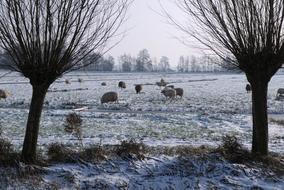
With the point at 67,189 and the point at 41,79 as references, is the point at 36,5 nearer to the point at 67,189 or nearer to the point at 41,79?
the point at 41,79

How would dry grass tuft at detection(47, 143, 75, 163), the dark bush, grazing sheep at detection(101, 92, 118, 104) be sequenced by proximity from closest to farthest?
dry grass tuft at detection(47, 143, 75, 163)
the dark bush
grazing sheep at detection(101, 92, 118, 104)

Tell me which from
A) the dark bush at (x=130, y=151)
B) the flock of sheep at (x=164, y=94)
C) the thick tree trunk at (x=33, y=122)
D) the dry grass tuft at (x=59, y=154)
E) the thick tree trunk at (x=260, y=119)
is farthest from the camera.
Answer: the flock of sheep at (x=164, y=94)

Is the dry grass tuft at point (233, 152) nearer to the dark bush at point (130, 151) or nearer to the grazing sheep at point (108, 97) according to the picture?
the dark bush at point (130, 151)

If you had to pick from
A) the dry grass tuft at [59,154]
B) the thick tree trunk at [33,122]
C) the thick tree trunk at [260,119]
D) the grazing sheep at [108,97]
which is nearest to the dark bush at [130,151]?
the dry grass tuft at [59,154]

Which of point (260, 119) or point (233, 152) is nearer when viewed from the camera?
point (233, 152)

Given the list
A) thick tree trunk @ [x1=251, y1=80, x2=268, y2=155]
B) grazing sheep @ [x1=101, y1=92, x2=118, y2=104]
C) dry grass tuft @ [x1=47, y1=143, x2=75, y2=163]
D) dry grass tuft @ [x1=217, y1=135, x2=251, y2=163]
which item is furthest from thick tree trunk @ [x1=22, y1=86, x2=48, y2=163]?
grazing sheep @ [x1=101, y1=92, x2=118, y2=104]

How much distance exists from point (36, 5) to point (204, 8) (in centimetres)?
328

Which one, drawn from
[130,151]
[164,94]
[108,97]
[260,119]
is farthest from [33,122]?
[164,94]

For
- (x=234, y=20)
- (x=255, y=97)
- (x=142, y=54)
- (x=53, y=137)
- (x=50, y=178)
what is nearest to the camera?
(x=50, y=178)

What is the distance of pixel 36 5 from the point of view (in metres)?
7.14

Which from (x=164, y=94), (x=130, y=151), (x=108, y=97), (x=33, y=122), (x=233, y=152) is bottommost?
(x=164, y=94)

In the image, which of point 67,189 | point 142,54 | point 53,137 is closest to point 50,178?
point 67,189

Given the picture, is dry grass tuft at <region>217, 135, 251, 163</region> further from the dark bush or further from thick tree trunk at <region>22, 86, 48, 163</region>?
thick tree trunk at <region>22, 86, 48, 163</region>

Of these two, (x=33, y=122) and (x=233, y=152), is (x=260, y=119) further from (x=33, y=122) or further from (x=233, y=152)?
(x=33, y=122)
